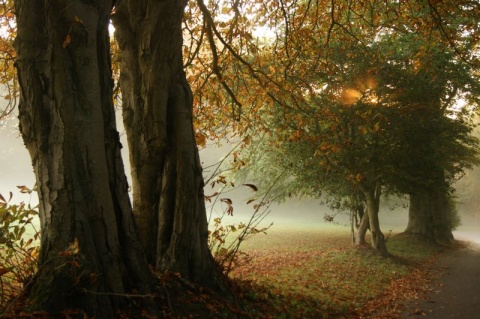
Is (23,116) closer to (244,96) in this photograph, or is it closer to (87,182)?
(87,182)

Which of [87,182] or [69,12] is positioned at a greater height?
[69,12]

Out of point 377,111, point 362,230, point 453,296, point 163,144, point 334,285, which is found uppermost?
point 377,111

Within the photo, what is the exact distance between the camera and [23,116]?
11.8 feet

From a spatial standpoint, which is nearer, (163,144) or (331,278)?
(163,144)

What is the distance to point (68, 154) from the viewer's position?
3527mm

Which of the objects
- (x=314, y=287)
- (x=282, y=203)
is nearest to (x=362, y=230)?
(x=314, y=287)

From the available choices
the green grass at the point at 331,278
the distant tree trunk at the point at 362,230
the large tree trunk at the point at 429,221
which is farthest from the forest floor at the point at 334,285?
the large tree trunk at the point at 429,221

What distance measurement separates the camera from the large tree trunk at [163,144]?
16.4ft

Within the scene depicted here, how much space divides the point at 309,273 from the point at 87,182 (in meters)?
9.79

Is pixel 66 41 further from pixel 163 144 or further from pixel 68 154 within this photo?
pixel 163 144

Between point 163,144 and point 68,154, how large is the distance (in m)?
1.66

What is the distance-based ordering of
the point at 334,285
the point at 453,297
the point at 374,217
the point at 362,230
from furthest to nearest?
the point at 362,230 → the point at 374,217 → the point at 334,285 → the point at 453,297

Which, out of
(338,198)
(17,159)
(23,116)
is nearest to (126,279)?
(23,116)

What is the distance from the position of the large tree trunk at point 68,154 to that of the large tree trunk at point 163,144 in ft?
4.31
